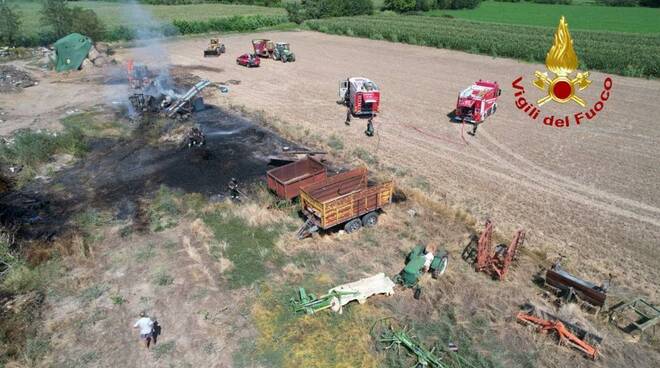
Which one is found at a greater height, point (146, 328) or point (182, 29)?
point (182, 29)

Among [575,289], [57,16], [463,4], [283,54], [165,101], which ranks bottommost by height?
[165,101]

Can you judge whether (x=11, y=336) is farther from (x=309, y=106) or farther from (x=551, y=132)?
(x=551, y=132)

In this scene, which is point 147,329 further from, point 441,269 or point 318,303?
point 441,269

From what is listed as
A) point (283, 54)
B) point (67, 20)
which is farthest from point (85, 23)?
point (283, 54)

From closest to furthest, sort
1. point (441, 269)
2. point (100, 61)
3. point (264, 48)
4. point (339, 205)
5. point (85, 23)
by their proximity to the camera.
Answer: point (441, 269)
point (339, 205)
point (100, 61)
point (264, 48)
point (85, 23)

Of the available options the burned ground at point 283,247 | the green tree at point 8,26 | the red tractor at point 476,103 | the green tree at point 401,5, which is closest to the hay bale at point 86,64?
the green tree at point 8,26

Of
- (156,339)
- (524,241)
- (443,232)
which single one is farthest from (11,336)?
(524,241)

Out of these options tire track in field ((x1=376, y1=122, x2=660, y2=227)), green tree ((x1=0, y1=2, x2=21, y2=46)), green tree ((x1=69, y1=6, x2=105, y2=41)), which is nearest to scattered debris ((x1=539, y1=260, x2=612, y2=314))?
tire track in field ((x1=376, y1=122, x2=660, y2=227))
